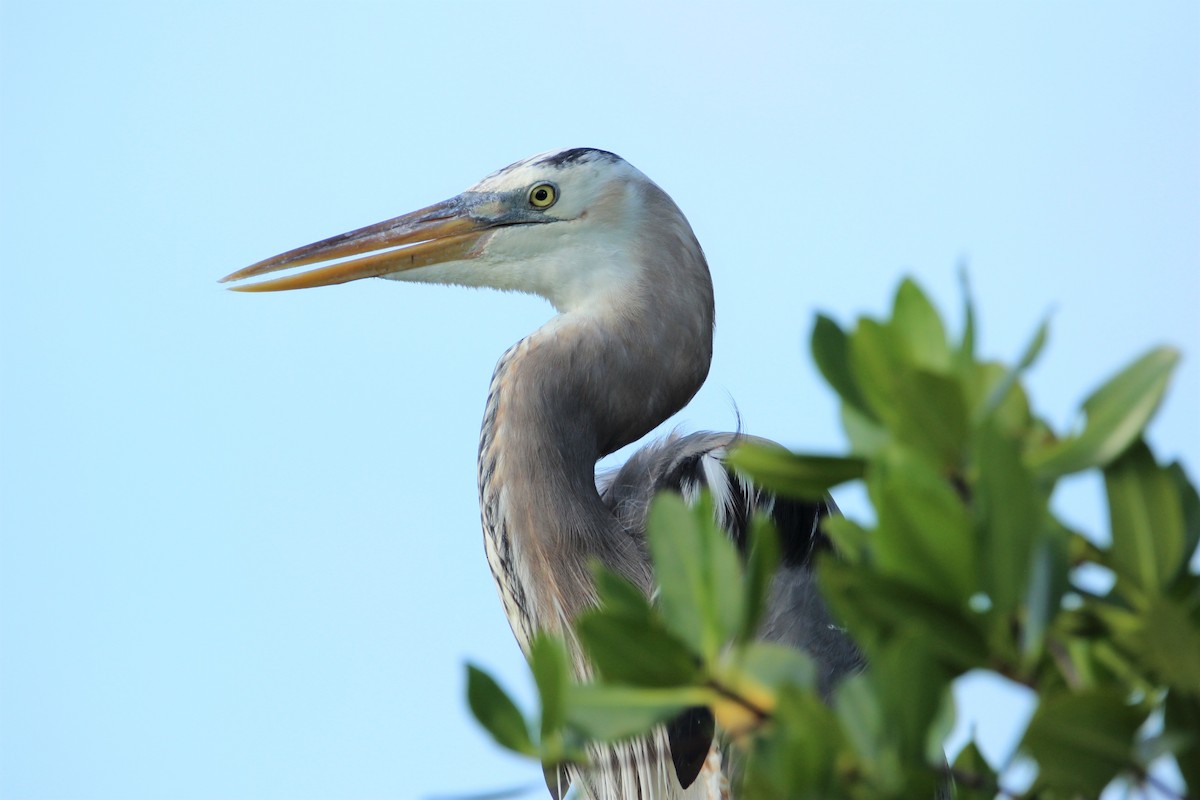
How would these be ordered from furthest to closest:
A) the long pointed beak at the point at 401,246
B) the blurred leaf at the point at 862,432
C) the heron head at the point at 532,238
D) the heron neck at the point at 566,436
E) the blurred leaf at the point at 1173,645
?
the long pointed beak at the point at 401,246 < the heron head at the point at 532,238 < the heron neck at the point at 566,436 < the blurred leaf at the point at 862,432 < the blurred leaf at the point at 1173,645

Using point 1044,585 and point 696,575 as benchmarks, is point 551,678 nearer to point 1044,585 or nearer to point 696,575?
point 696,575

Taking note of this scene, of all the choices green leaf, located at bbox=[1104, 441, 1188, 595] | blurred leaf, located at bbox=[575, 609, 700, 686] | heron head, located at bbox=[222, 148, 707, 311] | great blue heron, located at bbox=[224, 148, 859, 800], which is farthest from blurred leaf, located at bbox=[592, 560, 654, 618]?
heron head, located at bbox=[222, 148, 707, 311]

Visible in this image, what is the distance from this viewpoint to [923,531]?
659mm

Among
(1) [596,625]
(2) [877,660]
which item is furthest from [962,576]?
(1) [596,625]

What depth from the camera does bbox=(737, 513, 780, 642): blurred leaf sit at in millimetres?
649

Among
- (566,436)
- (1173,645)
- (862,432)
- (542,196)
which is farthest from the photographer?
(542,196)

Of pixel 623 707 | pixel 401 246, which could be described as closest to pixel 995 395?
pixel 623 707

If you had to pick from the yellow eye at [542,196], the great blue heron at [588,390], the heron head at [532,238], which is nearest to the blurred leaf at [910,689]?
A: the great blue heron at [588,390]

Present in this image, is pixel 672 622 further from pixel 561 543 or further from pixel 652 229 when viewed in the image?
pixel 652 229

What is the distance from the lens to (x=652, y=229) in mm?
3141

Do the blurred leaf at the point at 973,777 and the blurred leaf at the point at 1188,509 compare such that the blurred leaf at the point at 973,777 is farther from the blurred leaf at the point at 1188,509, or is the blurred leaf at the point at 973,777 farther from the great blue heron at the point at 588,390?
the great blue heron at the point at 588,390

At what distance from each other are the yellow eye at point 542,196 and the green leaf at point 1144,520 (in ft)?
8.45

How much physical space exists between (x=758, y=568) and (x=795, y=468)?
119 mm

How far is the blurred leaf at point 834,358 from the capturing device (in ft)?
2.45
